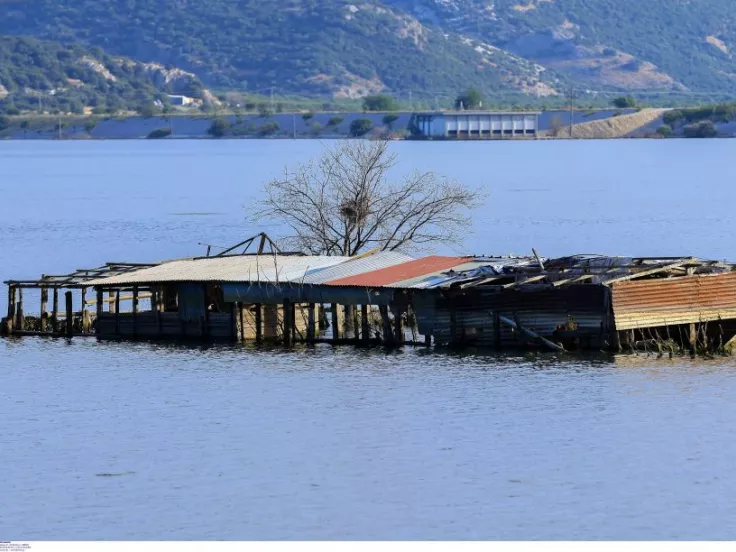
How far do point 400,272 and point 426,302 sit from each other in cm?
284

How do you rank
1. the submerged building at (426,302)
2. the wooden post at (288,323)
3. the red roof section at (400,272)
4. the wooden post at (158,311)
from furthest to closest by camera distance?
the wooden post at (158,311) < the wooden post at (288,323) < the red roof section at (400,272) < the submerged building at (426,302)

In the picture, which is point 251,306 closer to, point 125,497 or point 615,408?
point 615,408

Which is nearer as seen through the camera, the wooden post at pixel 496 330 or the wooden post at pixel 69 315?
the wooden post at pixel 496 330

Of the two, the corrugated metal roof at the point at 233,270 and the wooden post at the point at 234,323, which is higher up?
the corrugated metal roof at the point at 233,270

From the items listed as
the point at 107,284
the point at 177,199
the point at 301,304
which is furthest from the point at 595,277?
the point at 177,199

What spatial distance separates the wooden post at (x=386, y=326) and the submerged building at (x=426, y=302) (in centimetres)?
5

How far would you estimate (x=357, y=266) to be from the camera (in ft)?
→ 180

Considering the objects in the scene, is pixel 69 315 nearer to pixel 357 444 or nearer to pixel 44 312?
pixel 44 312

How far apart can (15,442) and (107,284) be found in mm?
15255

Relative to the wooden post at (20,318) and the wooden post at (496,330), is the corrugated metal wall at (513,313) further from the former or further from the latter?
the wooden post at (20,318)

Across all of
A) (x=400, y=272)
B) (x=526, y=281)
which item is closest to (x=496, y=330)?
(x=526, y=281)

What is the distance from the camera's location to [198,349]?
178ft

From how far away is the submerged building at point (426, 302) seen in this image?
4950cm

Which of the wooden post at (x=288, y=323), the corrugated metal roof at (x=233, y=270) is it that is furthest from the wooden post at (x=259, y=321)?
the corrugated metal roof at (x=233, y=270)
